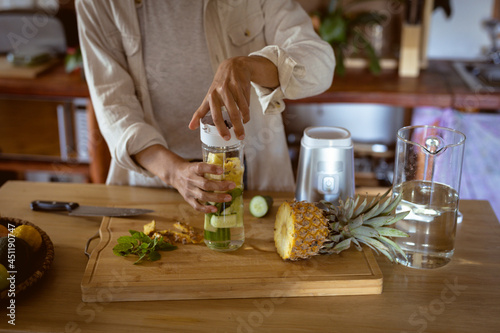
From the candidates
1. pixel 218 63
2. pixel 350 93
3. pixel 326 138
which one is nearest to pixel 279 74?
pixel 326 138

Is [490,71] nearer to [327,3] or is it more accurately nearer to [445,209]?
[327,3]

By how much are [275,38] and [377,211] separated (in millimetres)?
709

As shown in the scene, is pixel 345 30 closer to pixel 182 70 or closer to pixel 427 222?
pixel 182 70

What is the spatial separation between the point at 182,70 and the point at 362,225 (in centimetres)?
81

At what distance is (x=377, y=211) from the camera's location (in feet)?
4.37

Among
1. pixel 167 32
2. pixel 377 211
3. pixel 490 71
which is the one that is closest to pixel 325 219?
pixel 377 211

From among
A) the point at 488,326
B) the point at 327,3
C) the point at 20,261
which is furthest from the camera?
the point at 327,3

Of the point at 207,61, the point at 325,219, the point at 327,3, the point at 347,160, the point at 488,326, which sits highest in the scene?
the point at 327,3

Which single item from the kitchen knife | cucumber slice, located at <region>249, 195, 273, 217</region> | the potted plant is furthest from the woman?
the potted plant

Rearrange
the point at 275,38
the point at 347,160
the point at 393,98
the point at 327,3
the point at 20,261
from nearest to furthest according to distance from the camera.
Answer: the point at 20,261, the point at 347,160, the point at 275,38, the point at 393,98, the point at 327,3

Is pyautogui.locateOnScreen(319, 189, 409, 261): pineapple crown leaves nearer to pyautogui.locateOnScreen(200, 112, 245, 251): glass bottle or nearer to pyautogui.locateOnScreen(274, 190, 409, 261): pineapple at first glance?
pyautogui.locateOnScreen(274, 190, 409, 261): pineapple

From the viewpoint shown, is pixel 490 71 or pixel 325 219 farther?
pixel 490 71

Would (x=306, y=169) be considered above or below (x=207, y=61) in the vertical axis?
below

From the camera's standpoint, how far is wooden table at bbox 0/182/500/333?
1.15 m
